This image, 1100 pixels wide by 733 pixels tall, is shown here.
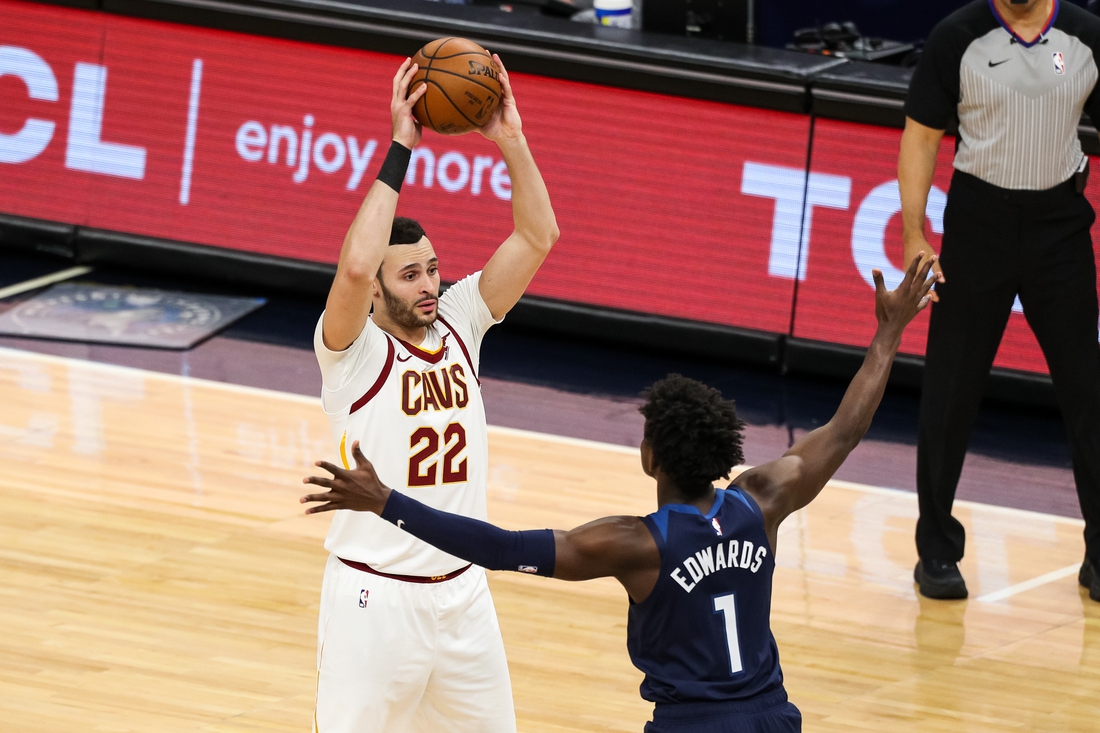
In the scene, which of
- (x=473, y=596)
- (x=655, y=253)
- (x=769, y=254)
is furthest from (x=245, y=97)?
(x=473, y=596)

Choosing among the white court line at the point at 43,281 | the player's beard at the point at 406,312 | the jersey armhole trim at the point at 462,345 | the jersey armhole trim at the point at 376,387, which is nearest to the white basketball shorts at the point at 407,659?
the jersey armhole trim at the point at 376,387

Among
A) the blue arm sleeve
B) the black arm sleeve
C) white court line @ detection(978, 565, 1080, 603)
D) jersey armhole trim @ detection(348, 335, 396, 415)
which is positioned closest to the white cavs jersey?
jersey armhole trim @ detection(348, 335, 396, 415)

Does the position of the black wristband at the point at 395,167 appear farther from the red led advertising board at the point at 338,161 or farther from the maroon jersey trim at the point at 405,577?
the red led advertising board at the point at 338,161

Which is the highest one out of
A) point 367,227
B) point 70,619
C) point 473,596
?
point 367,227

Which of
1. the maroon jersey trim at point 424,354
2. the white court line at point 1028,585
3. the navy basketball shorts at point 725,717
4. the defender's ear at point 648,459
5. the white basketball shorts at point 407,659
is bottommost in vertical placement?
the white court line at point 1028,585

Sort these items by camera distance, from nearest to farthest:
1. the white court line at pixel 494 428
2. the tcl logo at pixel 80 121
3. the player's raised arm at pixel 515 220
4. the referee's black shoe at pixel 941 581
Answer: the player's raised arm at pixel 515 220
the referee's black shoe at pixel 941 581
the white court line at pixel 494 428
the tcl logo at pixel 80 121

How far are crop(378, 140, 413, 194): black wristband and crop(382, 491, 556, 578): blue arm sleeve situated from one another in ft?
3.60

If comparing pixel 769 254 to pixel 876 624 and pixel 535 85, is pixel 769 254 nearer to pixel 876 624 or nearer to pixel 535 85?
pixel 535 85

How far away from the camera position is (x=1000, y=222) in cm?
673

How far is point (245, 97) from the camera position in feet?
34.1

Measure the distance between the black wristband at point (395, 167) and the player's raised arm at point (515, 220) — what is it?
430 mm

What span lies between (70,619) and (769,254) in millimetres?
4847

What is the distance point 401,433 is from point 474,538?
2.79 feet

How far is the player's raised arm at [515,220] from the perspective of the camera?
4.82 m
